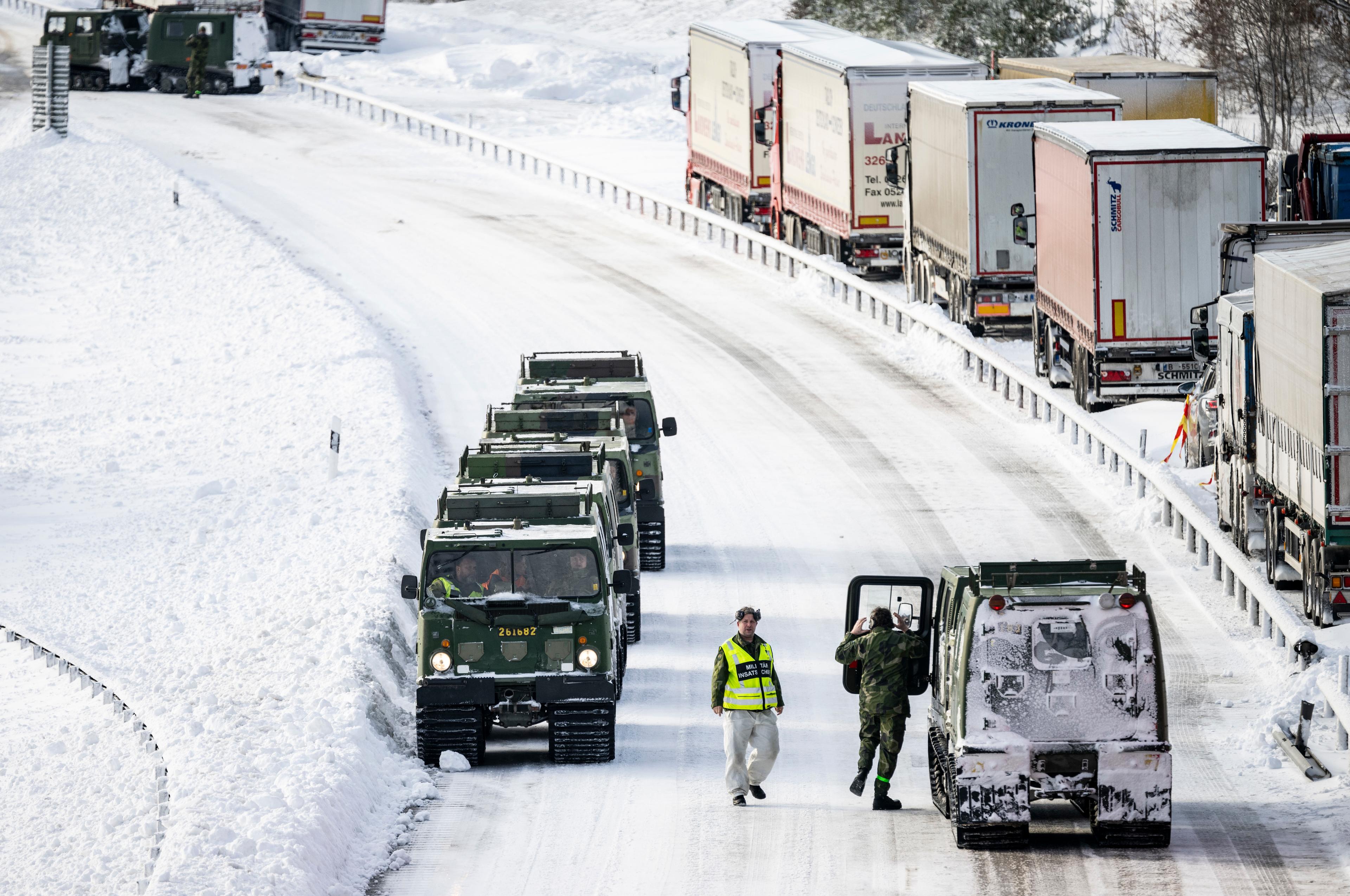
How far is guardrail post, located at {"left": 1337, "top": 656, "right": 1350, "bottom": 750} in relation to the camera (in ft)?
49.7

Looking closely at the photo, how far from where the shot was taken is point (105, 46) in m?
66.8

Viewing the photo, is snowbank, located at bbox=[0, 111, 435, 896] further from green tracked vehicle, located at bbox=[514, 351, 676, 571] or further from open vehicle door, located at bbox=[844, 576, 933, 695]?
open vehicle door, located at bbox=[844, 576, 933, 695]

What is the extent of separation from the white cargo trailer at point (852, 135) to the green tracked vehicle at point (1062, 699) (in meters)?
23.6

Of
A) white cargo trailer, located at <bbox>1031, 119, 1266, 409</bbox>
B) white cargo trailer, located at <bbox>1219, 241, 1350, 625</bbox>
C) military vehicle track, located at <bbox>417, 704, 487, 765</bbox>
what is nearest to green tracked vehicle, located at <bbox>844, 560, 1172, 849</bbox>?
military vehicle track, located at <bbox>417, 704, 487, 765</bbox>

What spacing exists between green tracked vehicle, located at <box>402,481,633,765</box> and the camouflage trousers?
2.16m

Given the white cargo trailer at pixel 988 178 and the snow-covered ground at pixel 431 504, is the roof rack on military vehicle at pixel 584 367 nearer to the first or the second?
the snow-covered ground at pixel 431 504

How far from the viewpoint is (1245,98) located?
51812 mm

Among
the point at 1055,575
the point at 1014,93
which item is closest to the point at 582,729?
the point at 1055,575

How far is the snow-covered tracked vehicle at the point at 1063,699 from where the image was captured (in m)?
12.8

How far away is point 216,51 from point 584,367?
4602 centimetres

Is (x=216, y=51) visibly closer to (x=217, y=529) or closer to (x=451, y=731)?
(x=217, y=529)

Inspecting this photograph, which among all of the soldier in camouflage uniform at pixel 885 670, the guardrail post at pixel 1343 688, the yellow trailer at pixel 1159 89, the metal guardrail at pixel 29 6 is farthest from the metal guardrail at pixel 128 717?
the metal guardrail at pixel 29 6

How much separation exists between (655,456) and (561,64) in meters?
53.0

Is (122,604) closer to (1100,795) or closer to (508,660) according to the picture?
(508,660)
